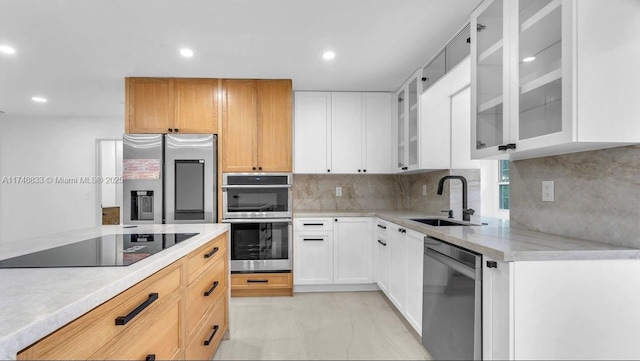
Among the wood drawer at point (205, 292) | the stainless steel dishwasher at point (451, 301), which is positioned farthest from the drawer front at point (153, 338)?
the stainless steel dishwasher at point (451, 301)

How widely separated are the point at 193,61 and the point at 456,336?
2.95 metres

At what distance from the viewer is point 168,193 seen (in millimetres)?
3246

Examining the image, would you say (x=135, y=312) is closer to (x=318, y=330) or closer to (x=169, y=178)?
(x=318, y=330)

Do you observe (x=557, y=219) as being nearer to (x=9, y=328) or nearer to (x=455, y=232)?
(x=455, y=232)

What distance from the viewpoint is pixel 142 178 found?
323cm

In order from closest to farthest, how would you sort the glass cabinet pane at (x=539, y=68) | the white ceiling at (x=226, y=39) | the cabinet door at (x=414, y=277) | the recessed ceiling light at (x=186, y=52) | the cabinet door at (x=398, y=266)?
the glass cabinet pane at (x=539, y=68) → the white ceiling at (x=226, y=39) → the cabinet door at (x=414, y=277) → the cabinet door at (x=398, y=266) → the recessed ceiling light at (x=186, y=52)

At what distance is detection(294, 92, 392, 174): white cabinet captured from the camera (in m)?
3.69

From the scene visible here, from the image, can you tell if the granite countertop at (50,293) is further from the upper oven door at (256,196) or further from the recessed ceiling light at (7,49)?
the recessed ceiling light at (7,49)

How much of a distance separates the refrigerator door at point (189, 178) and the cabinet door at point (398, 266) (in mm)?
1822

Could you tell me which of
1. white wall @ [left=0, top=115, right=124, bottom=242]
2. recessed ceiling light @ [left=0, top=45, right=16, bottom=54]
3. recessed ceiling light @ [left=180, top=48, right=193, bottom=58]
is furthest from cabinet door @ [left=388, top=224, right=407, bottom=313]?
white wall @ [left=0, top=115, right=124, bottom=242]

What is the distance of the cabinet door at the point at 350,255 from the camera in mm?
3441

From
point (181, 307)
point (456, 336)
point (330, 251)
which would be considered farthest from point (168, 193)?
point (456, 336)

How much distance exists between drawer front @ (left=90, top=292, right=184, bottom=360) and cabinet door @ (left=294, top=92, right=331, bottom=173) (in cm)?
243

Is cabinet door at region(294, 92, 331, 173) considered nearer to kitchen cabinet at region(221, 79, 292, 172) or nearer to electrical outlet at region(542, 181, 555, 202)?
kitchen cabinet at region(221, 79, 292, 172)
